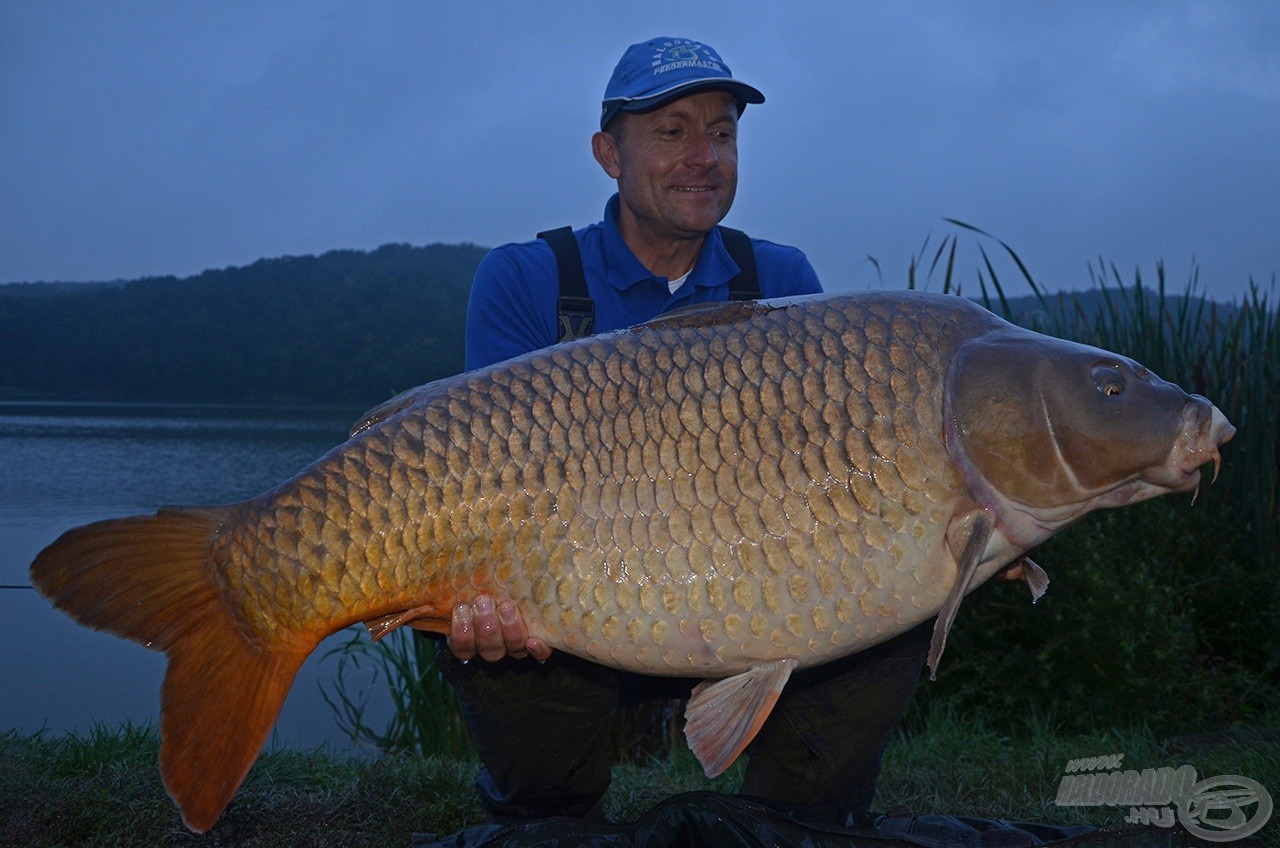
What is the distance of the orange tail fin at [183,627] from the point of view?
1422 millimetres

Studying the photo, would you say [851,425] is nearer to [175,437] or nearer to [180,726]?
[180,726]

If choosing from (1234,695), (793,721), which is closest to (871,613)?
(793,721)

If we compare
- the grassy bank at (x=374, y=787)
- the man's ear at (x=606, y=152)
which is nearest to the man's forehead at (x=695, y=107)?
the man's ear at (x=606, y=152)

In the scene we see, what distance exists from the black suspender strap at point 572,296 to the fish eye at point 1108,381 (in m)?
1.07

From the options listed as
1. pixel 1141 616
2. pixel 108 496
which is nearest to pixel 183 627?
pixel 1141 616

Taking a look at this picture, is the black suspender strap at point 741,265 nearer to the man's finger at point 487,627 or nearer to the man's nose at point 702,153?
the man's nose at point 702,153

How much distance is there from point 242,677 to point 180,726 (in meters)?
0.10

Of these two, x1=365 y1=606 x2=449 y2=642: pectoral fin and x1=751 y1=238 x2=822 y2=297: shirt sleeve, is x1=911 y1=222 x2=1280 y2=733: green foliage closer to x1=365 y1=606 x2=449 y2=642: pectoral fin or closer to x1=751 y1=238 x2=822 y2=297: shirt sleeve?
x1=751 y1=238 x2=822 y2=297: shirt sleeve

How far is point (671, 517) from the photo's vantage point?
1.43 meters

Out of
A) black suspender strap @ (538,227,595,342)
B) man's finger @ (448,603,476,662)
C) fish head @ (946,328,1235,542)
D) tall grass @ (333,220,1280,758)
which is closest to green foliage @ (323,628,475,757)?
tall grass @ (333,220,1280,758)

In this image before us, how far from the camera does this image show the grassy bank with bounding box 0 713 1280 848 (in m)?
2.01

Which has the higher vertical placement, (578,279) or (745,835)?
(578,279)

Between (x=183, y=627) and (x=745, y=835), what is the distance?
88 cm

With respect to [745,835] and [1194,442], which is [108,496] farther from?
[1194,442]
